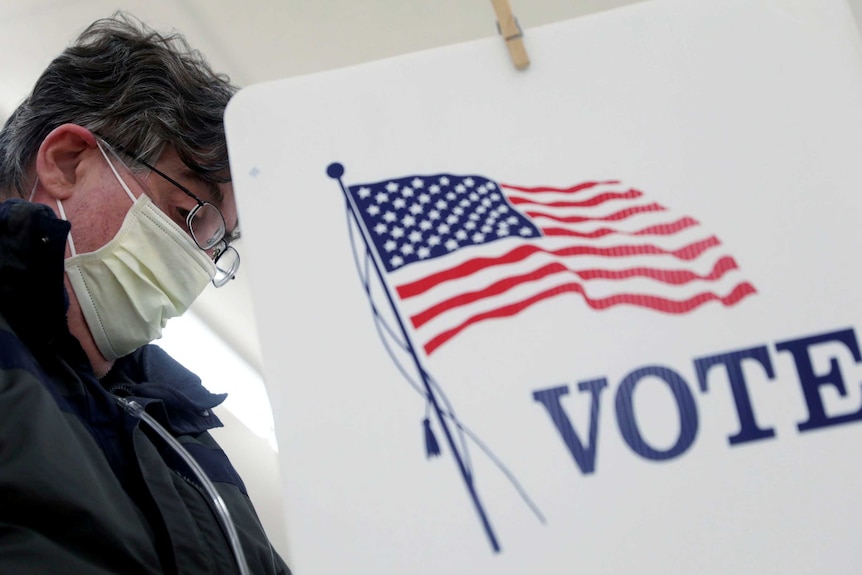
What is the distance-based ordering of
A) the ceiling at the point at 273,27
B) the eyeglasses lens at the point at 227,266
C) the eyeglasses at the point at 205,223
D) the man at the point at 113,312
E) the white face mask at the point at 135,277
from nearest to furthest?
the man at the point at 113,312 < the white face mask at the point at 135,277 < the eyeglasses at the point at 205,223 < the eyeglasses lens at the point at 227,266 < the ceiling at the point at 273,27

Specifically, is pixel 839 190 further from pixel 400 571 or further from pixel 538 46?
pixel 400 571

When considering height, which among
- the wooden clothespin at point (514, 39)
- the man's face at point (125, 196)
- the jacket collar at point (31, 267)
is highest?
the man's face at point (125, 196)

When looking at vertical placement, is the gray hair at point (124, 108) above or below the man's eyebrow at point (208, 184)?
above

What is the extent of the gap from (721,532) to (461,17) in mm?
1753

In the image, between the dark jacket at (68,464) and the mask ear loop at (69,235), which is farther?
the mask ear loop at (69,235)

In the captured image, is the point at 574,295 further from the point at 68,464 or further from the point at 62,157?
the point at 62,157

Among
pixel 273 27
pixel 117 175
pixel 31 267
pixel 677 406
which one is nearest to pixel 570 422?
pixel 677 406

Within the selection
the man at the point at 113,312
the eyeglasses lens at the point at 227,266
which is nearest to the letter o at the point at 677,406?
the man at the point at 113,312

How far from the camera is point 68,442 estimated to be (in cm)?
105

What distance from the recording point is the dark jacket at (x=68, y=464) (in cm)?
99

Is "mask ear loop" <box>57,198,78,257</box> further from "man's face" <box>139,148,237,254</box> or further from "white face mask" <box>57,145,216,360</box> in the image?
"man's face" <box>139,148,237,254</box>

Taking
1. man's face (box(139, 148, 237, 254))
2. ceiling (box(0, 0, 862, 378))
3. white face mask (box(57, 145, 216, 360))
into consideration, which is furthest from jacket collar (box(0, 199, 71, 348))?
ceiling (box(0, 0, 862, 378))

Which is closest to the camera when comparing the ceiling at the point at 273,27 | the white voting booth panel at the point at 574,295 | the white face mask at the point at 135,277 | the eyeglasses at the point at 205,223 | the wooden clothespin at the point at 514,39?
the white voting booth panel at the point at 574,295

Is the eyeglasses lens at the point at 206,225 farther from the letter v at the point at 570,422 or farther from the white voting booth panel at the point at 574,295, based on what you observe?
the letter v at the point at 570,422
